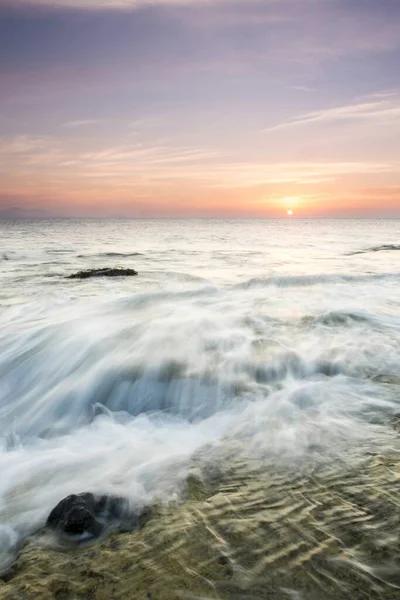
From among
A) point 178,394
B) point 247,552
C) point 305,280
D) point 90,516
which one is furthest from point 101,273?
point 247,552

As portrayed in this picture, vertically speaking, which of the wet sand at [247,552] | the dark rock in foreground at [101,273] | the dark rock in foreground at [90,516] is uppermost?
the dark rock in foreground at [101,273]

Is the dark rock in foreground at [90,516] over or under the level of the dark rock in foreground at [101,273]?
under

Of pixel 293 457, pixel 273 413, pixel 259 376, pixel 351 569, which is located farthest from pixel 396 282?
pixel 351 569

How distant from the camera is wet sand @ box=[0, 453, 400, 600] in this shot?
8.29 feet

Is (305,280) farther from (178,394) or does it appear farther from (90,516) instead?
(90,516)

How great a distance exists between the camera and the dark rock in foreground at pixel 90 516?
317 centimetres

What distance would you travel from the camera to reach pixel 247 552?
2795mm

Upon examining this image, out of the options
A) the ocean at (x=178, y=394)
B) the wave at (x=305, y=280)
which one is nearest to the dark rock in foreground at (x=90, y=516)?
the ocean at (x=178, y=394)

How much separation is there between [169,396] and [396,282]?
503 inches

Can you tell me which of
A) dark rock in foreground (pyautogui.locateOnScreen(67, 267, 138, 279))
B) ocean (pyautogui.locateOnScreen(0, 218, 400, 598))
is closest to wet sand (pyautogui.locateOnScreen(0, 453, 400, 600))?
ocean (pyautogui.locateOnScreen(0, 218, 400, 598))

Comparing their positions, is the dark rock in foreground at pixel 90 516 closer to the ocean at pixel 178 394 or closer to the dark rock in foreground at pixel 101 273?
the ocean at pixel 178 394

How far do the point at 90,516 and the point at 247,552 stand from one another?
1174 millimetres

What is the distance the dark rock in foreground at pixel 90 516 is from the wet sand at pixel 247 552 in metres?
0.16

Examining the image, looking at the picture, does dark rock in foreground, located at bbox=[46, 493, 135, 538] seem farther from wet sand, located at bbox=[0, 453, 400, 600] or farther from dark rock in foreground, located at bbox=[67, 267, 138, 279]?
dark rock in foreground, located at bbox=[67, 267, 138, 279]
